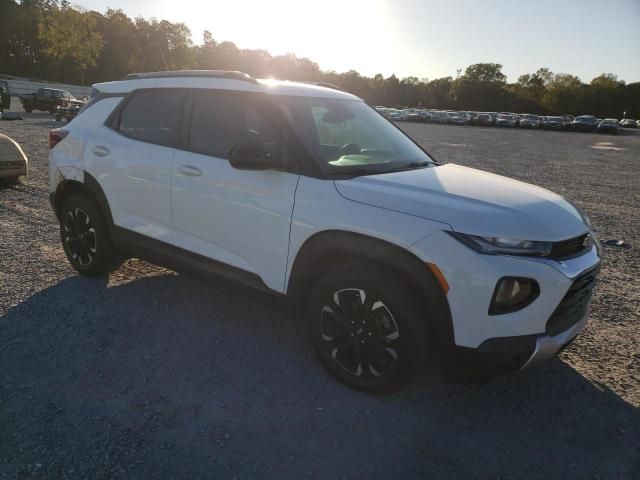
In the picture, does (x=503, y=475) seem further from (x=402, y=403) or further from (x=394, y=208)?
(x=394, y=208)

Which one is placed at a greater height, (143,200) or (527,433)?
(143,200)

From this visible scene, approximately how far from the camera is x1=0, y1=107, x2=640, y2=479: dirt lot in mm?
2436

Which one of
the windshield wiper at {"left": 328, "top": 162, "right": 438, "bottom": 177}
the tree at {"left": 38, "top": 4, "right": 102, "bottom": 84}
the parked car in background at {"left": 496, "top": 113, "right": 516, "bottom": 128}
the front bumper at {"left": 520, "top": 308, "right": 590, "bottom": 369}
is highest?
the tree at {"left": 38, "top": 4, "right": 102, "bottom": 84}

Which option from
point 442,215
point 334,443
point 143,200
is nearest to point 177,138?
point 143,200

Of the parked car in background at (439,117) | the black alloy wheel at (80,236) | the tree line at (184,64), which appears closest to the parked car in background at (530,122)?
the parked car in background at (439,117)

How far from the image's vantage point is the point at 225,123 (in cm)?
352

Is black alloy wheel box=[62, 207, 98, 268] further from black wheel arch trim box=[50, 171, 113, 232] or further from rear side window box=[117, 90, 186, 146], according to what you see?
rear side window box=[117, 90, 186, 146]

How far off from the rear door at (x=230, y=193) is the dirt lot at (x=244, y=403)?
1.03 ft

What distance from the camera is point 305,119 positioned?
334cm

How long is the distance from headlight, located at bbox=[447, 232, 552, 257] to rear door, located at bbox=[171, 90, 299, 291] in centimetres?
112

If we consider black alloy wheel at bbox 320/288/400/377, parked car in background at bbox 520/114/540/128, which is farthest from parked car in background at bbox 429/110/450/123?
black alloy wheel at bbox 320/288/400/377

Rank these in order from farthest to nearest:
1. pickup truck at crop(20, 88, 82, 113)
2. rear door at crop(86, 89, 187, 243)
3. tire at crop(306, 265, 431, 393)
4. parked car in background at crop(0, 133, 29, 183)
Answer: pickup truck at crop(20, 88, 82, 113), parked car in background at crop(0, 133, 29, 183), rear door at crop(86, 89, 187, 243), tire at crop(306, 265, 431, 393)

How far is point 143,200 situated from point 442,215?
2.45 metres

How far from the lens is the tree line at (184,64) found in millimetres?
60781
